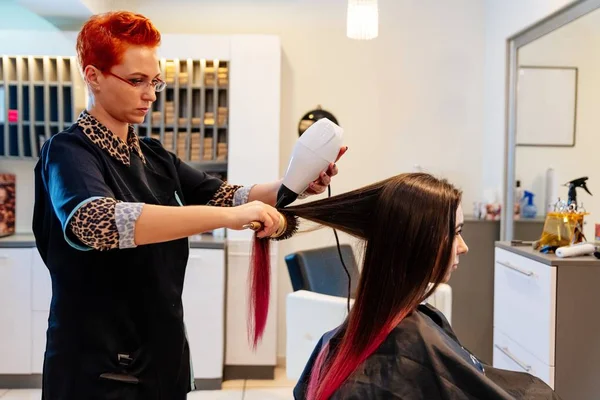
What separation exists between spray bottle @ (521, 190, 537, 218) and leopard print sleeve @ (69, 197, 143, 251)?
2.59 metres

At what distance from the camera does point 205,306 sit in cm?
319

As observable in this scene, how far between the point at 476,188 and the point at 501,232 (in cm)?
52

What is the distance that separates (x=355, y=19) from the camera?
2893 millimetres

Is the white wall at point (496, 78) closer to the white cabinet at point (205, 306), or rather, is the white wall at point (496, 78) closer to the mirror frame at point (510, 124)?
the mirror frame at point (510, 124)

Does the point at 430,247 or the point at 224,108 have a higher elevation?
the point at 224,108

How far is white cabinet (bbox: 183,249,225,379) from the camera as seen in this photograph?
318 cm

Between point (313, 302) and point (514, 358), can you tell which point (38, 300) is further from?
point (514, 358)

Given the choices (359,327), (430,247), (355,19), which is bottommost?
(359,327)

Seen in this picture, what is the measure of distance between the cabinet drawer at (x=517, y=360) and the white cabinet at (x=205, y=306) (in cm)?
148

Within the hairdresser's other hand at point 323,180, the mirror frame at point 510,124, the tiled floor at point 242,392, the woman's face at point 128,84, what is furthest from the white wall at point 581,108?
the woman's face at point 128,84

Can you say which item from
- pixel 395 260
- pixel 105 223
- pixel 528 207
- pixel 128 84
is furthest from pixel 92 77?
pixel 528 207

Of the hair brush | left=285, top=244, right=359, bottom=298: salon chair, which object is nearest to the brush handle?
the hair brush

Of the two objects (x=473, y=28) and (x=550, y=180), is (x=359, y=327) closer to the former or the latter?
(x=550, y=180)

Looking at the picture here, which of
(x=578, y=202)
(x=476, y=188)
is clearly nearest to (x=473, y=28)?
(x=476, y=188)
